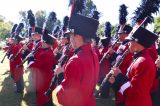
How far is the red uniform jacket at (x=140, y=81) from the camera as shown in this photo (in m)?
4.41

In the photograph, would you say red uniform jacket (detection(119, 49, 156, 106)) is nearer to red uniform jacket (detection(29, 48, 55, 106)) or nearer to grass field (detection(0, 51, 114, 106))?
red uniform jacket (detection(29, 48, 55, 106))

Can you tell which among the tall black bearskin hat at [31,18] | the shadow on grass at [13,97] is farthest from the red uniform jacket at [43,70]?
the tall black bearskin hat at [31,18]

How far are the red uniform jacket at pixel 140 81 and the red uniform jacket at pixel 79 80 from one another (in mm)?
584

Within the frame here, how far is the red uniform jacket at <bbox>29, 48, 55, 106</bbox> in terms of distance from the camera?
7.69 m

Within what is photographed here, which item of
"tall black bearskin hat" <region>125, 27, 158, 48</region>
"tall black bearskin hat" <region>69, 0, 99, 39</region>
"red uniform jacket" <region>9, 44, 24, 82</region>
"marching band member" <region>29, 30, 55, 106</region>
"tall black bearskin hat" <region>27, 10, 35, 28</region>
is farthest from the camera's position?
"tall black bearskin hat" <region>27, 10, 35, 28</region>

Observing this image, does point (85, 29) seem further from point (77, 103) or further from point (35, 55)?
point (35, 55)

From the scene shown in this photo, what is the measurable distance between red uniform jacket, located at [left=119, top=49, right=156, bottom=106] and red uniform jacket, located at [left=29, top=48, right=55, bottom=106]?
11.0ft

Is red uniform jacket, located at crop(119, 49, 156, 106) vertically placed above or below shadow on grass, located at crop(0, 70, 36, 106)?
above

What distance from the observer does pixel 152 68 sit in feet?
14.6

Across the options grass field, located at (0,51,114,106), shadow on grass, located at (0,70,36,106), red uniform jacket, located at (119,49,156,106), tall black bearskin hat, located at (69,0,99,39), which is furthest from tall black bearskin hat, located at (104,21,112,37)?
tall black bearskin hat, located at (69,0,99,39)

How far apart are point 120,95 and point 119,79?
13.1 inches

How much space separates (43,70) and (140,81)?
3.81 m

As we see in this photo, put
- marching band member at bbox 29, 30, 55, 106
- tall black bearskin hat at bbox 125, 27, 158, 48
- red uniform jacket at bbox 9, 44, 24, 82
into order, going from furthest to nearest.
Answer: red uniform jacket at bbox 9, 44, 24, 82, marching band member at bbox 29, 30, 55, 106, tall black bearskin hat at bbox 125, 27, 158, 48

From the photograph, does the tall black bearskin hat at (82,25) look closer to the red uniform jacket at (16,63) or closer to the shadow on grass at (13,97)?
the shadow on grass at (13,97)
